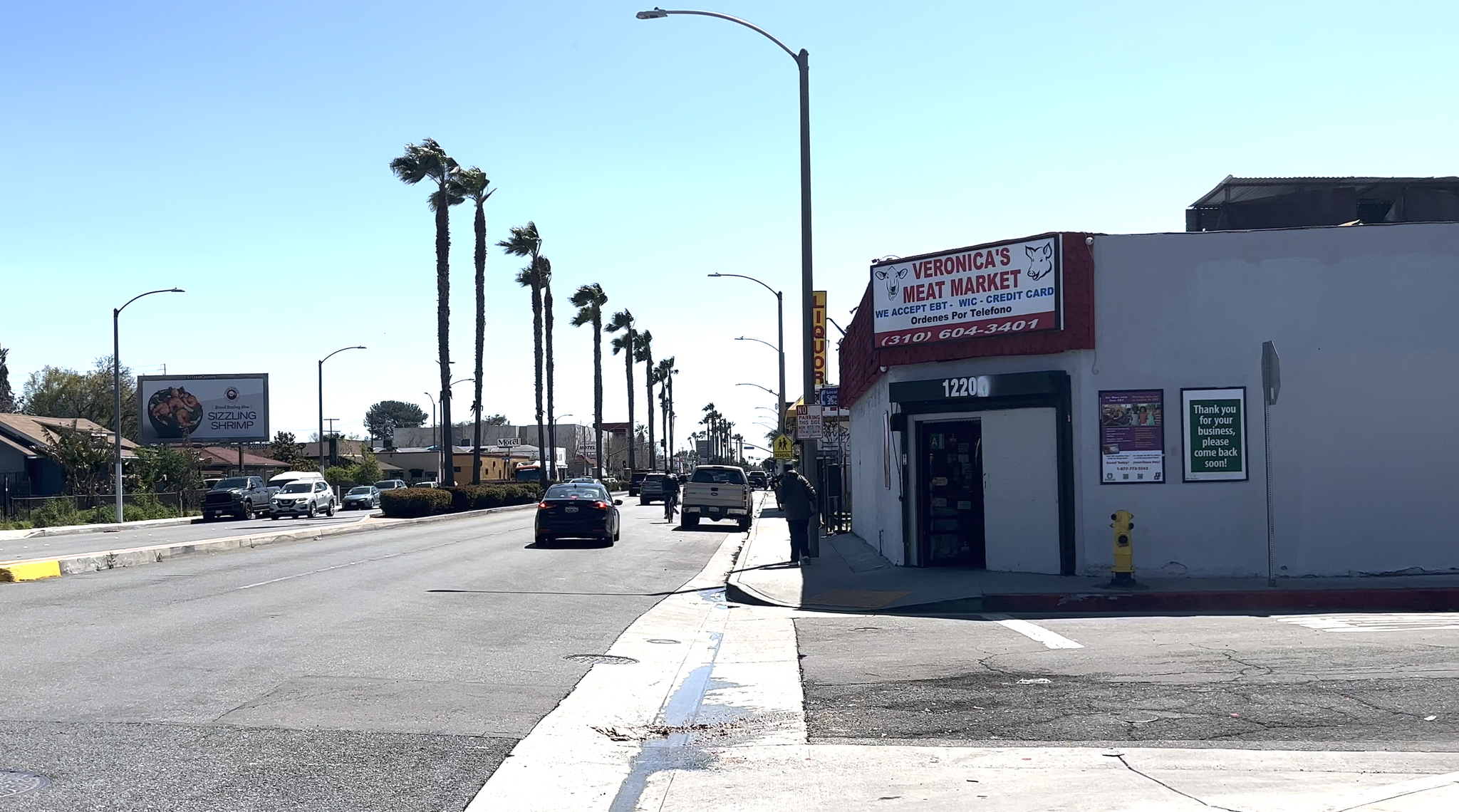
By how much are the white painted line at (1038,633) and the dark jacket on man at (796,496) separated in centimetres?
626

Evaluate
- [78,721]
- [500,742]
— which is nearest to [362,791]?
[500,742]

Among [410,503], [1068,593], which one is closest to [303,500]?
[410,503]

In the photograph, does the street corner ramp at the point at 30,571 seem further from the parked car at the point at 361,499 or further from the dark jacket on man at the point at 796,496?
the parked car at the point at 361,499

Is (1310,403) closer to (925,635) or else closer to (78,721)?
(925,635)

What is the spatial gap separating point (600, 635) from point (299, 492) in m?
43.6

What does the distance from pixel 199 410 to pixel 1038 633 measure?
219 ft

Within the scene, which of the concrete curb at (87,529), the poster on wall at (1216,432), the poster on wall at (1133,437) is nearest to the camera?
the poster on wall at (1216,432)

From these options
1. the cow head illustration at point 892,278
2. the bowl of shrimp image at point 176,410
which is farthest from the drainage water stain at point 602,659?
the bowl of shrimp image at point 176,410

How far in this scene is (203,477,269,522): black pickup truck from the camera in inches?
1989

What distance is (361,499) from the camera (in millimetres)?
66625

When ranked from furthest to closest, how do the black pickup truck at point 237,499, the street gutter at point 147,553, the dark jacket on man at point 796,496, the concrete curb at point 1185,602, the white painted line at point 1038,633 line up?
the black pickup truck at point 237,499 < the dark jacket on man at point 796,496 < the street gutter at point 147,553 < the concrete curb at point 1185,602 < the white painted line at point 1038,633

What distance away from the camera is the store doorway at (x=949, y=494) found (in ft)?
64.5

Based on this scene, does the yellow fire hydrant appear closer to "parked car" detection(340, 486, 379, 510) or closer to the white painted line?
the white painted line

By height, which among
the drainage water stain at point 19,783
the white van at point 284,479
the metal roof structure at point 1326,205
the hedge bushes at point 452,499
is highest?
the metal roof structure at point 1326,205
